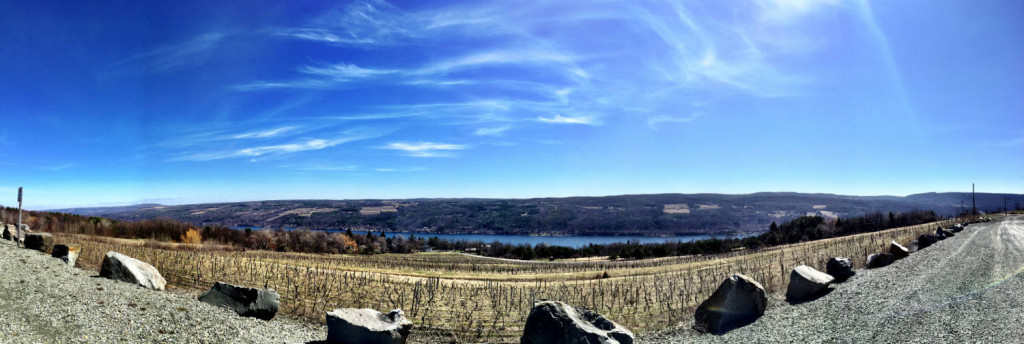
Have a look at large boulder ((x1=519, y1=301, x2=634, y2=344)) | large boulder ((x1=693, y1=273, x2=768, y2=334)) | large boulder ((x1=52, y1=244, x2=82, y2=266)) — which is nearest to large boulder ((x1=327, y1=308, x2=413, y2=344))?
large boulder ((x1=519, y1=301, x2=634, y2=344))

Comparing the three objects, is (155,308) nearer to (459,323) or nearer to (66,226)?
(459,323)

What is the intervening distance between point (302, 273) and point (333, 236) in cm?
4988

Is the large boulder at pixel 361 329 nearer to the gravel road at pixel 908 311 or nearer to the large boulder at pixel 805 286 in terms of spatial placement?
the gravel road at pixel 908 311

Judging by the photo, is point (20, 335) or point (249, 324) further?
point (249, 324)

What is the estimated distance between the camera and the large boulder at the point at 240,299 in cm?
1245

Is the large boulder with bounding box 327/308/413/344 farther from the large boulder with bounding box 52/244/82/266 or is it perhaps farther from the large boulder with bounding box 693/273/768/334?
the large boulder with bounding box 52/244/82/266

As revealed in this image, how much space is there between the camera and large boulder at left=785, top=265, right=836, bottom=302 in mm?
14281

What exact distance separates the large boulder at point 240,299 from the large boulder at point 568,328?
23.8 feet

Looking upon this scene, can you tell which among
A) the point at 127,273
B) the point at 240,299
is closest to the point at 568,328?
the point at 240,299

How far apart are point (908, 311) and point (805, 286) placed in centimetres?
321

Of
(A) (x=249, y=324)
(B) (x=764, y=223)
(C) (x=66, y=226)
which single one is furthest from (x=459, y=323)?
(B) (x=764, y=223)

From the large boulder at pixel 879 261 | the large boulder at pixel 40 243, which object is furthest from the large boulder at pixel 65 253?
the large boulder at pixel 879 261

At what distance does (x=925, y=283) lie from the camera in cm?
1386

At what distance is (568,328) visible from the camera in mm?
10438
